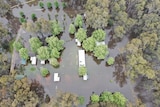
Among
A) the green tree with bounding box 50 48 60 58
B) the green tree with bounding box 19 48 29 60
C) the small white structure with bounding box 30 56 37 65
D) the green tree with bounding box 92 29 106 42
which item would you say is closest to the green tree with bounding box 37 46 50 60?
the green tree with bounding box 50 48 60 58

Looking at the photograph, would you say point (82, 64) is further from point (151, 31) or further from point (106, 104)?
point (151, 31)

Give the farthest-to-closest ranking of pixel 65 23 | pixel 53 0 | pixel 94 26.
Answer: pixel 53 0, pixel 65 23, pixel 94 26

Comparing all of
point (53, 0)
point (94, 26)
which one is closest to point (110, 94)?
point (94, 26)

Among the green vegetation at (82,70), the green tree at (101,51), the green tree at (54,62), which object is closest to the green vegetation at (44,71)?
the green tree at (54,62)

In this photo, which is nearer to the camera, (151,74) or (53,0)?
(151,74)

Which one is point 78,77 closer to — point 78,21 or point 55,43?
point 55,43

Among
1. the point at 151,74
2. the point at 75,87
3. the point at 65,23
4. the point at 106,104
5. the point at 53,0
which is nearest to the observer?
the point at 106,104
